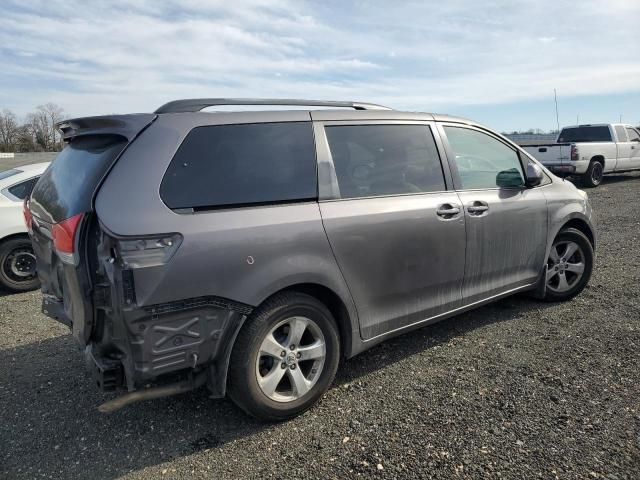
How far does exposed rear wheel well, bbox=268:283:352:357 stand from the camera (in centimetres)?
307

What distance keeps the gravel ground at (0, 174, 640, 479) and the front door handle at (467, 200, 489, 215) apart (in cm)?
107

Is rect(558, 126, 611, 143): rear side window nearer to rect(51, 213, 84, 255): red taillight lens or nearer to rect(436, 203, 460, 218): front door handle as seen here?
rect(436, 203, 460, 218): front door handle

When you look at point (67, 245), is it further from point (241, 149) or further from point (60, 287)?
point (241, 149)

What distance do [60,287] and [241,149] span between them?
4.42ft

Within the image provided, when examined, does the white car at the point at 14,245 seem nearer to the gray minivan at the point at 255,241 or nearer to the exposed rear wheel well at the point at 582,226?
the gray minivan at the point at 255,241

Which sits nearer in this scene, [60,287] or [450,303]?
[60,287]

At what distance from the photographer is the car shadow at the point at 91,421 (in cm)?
279

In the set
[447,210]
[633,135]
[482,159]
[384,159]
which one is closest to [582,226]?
[482,159]

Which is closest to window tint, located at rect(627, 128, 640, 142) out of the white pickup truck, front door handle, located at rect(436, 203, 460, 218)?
the white pickup truck

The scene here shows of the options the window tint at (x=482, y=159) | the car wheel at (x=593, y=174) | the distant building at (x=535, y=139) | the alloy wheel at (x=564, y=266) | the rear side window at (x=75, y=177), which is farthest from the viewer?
the distant building at (x=535, y=139)

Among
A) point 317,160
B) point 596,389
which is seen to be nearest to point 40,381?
point 317,160

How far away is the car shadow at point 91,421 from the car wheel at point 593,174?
12987 millimetres

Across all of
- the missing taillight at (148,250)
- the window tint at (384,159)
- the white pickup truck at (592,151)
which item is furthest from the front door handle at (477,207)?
the white pickup truck at (592,151)

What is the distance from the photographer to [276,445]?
2.86m
